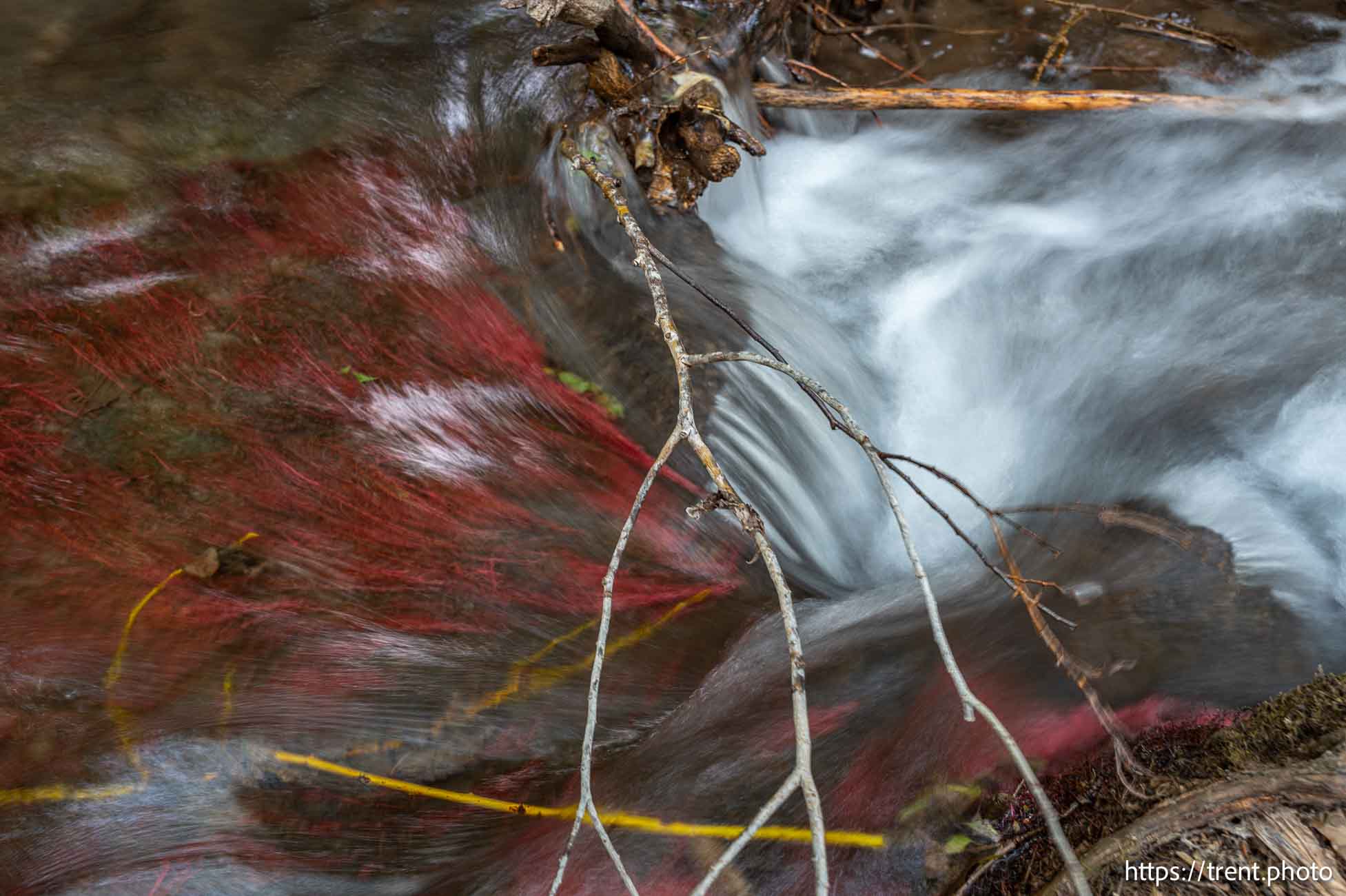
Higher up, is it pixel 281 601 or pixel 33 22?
pixel 33 22

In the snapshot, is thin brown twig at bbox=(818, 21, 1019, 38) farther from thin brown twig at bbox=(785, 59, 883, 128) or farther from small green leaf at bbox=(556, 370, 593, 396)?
small green leaf at bbox=(556, 370, 593, 396)

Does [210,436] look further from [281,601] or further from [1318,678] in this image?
[1318,678]

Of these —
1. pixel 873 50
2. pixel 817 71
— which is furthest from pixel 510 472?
pixel 873 50

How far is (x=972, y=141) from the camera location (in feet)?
12.9

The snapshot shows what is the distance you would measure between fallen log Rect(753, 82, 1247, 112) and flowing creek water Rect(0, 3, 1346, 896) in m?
0.28

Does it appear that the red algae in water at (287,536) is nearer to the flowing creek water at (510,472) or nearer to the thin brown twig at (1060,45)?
the flowing creek water at (510,472)

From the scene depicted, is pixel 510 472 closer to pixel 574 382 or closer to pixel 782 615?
pixel 574 382

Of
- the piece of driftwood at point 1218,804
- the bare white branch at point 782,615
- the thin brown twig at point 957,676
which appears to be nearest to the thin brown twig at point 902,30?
the bare white branch at point 782,615

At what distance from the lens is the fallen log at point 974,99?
11.9 feet

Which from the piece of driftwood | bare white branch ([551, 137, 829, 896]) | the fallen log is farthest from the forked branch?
the fallen log

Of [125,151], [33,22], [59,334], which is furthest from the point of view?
[33,22]

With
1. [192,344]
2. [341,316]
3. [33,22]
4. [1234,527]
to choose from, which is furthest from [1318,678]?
[33,22]

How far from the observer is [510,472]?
8.30ft

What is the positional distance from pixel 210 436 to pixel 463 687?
105 centimetres
